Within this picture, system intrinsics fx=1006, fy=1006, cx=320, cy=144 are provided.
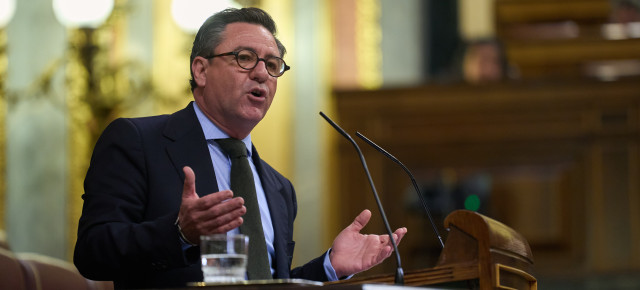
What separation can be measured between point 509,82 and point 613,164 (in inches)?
30.1

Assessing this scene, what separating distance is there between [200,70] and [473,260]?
0.91 metres

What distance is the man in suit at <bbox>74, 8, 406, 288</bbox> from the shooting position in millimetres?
1916

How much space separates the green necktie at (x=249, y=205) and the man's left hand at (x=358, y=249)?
0.16m

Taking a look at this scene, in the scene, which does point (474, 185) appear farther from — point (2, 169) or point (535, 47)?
point (2, 169)

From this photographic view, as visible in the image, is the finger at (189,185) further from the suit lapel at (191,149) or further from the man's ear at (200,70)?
the man's ear at (200,70)

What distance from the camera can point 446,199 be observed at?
18.3ft

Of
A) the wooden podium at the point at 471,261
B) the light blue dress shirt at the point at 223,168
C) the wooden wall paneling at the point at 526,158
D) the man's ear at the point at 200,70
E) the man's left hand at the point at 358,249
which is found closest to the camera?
the wooden podium at the point at 471,261

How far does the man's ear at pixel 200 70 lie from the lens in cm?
245

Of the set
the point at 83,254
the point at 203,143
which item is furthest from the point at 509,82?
the point at 83,254

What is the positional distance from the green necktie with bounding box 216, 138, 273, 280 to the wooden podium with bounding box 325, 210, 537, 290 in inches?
14.7

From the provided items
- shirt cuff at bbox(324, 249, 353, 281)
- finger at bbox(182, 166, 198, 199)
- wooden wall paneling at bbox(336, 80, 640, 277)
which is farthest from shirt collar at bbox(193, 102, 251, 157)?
wooden wall paneling at bbox(336, 80, 640, 277)

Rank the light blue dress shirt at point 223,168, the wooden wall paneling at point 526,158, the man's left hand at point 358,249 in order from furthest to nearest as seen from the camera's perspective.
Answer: the wooden wall paneling at point 526,158
the light blue dress shirt at point 223,168
the man's left hand at point 358,249

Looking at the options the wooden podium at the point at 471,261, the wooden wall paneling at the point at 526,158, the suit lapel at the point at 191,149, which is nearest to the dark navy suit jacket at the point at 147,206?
the suit lapel at the point at 191,149

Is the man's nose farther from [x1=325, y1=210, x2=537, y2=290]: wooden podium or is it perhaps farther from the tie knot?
[x1=325, y1=210, x2=537, y2=290]: wooden podium
